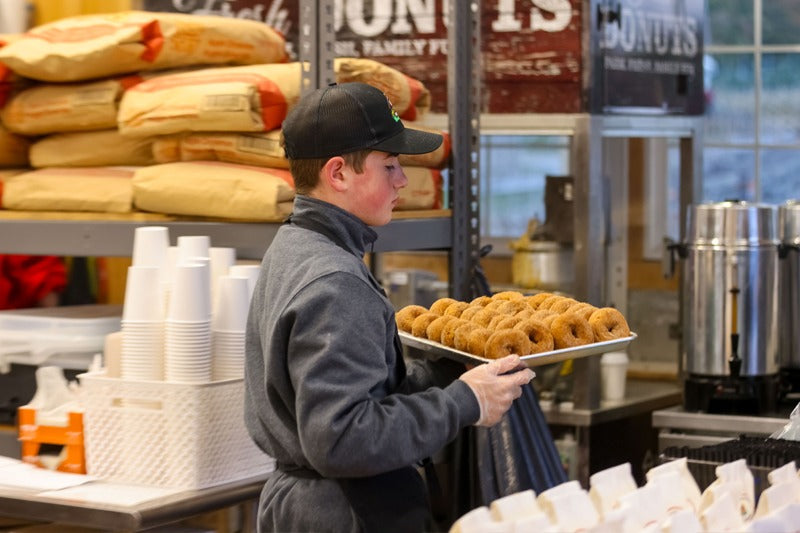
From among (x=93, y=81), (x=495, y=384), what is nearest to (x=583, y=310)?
(x=495, y=384)

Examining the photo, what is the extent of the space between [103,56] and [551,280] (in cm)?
190

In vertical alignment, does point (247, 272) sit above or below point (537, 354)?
above

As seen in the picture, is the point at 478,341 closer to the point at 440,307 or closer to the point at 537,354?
the point at 537,354

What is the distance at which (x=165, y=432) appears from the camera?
313cm

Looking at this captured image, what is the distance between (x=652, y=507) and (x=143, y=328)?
1.38 metres

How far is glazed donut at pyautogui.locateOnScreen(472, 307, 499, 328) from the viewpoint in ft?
9.34

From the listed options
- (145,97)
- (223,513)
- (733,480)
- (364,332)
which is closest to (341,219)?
(364,332)

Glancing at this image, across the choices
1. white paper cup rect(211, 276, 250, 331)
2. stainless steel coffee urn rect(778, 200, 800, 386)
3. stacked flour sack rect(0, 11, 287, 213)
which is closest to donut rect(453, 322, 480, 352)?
white paper cup rect(211, 276, 250, 331)

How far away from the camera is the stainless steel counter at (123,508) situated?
293 cm

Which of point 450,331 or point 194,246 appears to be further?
point 194,246

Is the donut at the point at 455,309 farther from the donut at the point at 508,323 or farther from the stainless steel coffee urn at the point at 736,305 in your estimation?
the stainless steel coffee urn at the point at 736,305

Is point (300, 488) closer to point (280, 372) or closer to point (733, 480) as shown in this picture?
point (280, 372)

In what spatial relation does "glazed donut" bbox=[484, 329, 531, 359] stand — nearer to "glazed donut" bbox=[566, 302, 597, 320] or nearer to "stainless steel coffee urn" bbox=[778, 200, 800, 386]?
"glazed donut" bbox=[566, 302, 597, 320]

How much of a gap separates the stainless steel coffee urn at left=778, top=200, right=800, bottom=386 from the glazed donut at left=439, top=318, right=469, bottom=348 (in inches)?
81.4
